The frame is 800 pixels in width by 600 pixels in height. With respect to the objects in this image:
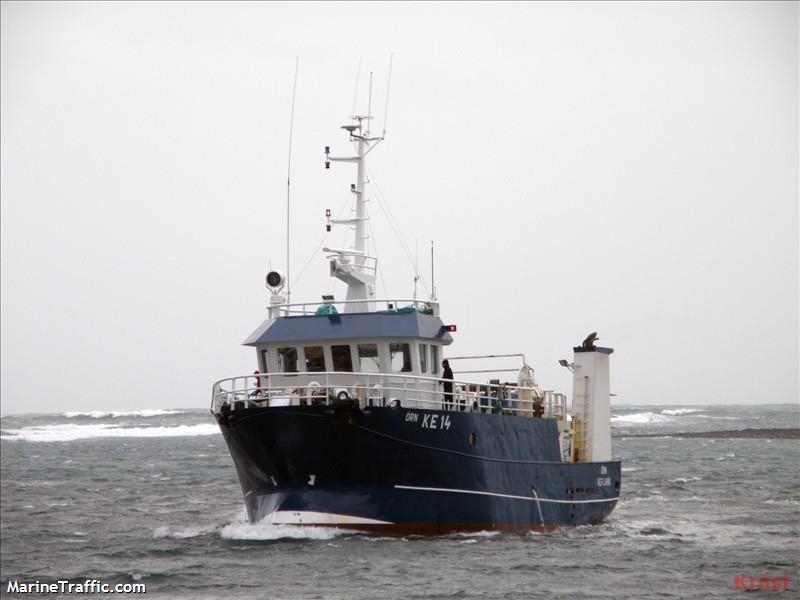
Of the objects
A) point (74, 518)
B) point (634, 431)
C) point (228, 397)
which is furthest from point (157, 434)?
point (228, 397)

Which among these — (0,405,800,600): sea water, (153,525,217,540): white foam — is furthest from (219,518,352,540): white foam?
(153,525,217,540): white foam

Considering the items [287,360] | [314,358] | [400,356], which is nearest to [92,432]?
[287,360]

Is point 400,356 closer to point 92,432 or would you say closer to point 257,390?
point 257,390

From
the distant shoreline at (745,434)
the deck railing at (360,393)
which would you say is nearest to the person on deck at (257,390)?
the deck railing at (360,393)

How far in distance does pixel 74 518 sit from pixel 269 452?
489 inches

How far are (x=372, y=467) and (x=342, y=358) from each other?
3593 mm

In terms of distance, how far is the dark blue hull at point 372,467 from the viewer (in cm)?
2775

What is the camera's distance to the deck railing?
28109mm

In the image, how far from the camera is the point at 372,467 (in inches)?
1099

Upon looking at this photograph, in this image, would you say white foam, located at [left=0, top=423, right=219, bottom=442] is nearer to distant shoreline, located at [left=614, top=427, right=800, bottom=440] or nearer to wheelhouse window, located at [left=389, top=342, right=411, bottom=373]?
distant shoreline, located at [left=614, top=427, right=800, bottom=440]

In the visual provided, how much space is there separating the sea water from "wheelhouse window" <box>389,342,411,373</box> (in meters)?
4.27

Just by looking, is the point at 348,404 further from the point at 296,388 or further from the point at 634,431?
the point at 634,431

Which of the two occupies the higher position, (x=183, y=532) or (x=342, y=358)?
(x=342, y=358)

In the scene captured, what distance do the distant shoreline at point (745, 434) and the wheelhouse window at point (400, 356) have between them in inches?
1637
